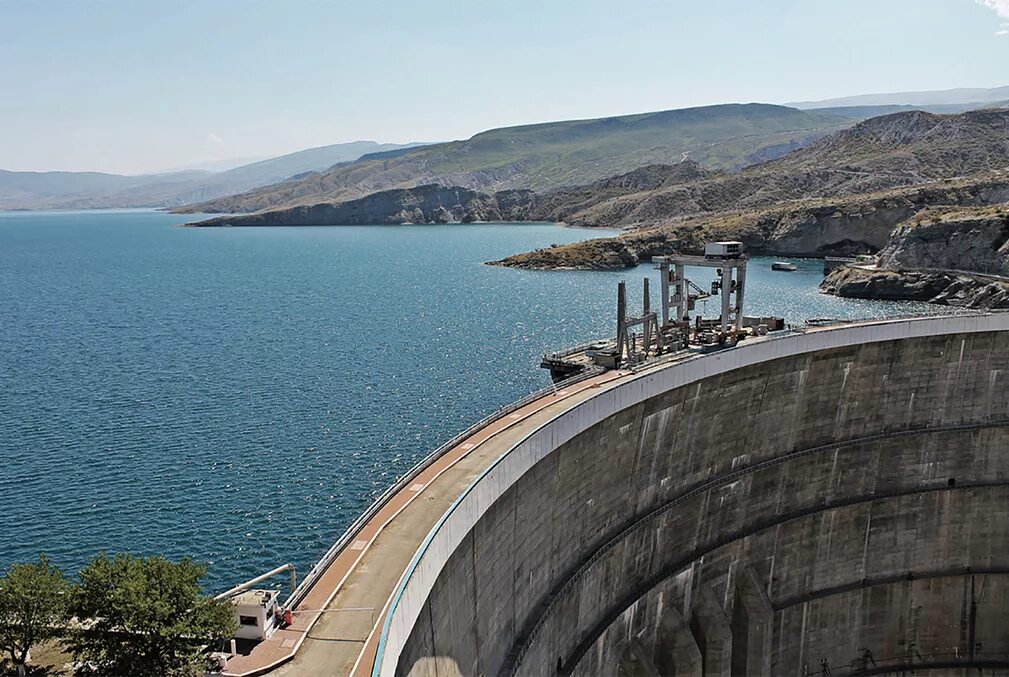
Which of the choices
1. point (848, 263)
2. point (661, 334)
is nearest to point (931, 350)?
point (661, 334)

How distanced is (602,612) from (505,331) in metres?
66.2

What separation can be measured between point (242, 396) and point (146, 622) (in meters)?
49.7

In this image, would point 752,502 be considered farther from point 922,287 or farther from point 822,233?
point 822,233

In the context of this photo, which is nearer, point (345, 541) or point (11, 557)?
point (345, 541)

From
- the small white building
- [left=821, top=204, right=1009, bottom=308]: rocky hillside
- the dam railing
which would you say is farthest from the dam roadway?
[left=821, top=204, right=1009, bottom=308]: rocky hillside

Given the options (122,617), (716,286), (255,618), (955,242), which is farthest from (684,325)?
(955,242)

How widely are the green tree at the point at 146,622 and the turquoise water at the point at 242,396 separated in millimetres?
18645

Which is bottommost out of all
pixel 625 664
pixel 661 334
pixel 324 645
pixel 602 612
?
pixel 625 664

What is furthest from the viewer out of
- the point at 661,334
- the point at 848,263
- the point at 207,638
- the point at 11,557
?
the point at 848,263

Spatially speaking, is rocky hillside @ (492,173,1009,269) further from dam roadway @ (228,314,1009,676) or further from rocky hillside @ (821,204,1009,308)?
dam roadway @ (228,314,1009,676)

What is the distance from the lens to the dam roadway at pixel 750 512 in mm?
29281

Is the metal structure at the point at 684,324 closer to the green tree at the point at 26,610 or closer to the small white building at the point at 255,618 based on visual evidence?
the small white building at the point at 255,618

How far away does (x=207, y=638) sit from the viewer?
19.7m

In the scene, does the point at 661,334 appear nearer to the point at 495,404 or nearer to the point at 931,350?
the point at 931,350
